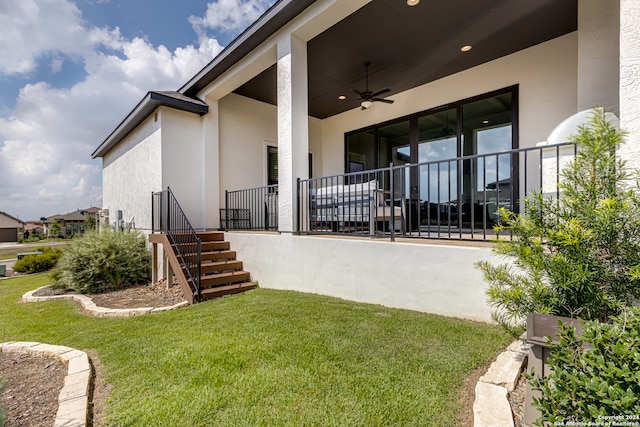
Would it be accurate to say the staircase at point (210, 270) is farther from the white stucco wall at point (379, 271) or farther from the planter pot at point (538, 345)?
the planter pot at point (538, 345)

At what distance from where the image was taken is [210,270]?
5.34 meters

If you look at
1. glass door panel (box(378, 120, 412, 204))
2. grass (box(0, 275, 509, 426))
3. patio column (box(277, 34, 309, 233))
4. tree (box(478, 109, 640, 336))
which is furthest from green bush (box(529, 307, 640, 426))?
glass door panel (box(378, 120, 412, 204))

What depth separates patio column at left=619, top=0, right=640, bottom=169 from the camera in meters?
2.19

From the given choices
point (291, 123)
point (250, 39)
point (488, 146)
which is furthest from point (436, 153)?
point (250, 39)

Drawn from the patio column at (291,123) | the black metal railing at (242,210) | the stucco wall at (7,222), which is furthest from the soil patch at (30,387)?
the stucco wall at (7,222)

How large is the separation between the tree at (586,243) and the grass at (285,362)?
839 mm

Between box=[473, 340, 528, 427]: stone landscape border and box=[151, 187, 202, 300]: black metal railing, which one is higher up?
box=[151, 187, 202, 300]: black metal railing

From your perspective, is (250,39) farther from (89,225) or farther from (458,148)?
(89,225)

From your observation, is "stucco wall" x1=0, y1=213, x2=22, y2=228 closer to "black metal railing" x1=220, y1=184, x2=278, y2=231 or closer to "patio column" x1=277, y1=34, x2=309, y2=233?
"black metal railing" x1=220, y1=184, x2=278, y2=231

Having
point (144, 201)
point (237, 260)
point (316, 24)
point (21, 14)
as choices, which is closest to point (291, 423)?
point (237, 260)

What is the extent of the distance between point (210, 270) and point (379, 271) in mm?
3193

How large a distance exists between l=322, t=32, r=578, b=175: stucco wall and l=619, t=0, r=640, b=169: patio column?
10.7ft

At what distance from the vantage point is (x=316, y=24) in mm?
4633

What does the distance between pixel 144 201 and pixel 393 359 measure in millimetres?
7854
